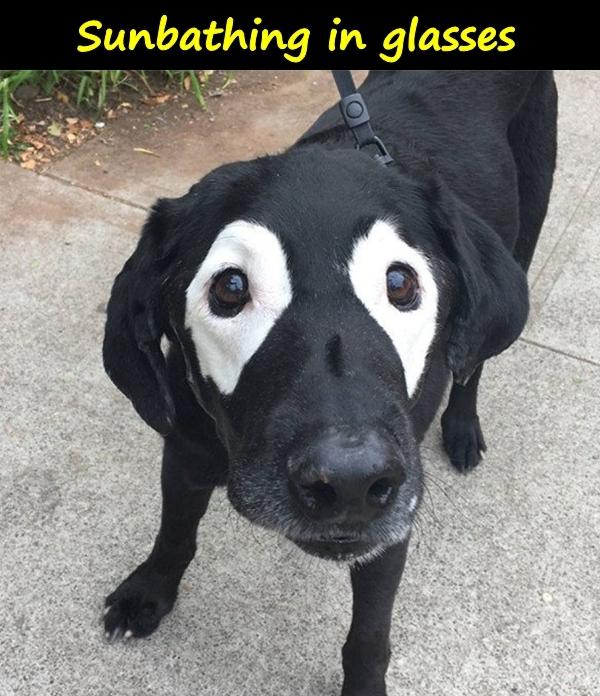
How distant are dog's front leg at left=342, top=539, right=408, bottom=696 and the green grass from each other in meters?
3.32

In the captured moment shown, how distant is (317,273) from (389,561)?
82cm

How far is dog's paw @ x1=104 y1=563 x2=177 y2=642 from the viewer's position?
8.30ft

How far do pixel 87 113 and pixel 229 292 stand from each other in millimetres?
3528

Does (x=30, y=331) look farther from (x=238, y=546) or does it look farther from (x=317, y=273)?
(x=317, y=273)

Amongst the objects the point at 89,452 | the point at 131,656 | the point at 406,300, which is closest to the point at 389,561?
the point at 406,300

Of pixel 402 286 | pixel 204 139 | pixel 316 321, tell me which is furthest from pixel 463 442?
pixel 204 139

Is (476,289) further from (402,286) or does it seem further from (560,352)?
(560,352)

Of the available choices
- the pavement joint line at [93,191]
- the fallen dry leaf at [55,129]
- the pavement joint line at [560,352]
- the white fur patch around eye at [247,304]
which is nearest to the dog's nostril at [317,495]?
the white fur patch around eye at [247,304]

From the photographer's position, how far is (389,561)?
2148mm

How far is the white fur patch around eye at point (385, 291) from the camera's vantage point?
1770 millimetres

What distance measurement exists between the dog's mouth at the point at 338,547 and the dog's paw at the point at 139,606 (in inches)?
38.3

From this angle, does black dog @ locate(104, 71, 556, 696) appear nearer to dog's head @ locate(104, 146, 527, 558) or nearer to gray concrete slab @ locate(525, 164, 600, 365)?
dog's head @ locate(104, 146, 527, 558)
